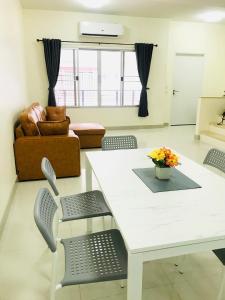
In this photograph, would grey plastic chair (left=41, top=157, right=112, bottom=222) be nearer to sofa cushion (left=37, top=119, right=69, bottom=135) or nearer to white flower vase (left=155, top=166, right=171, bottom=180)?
white flower vase (left=155, top=166, right=171, bottom=180)

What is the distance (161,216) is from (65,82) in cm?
541

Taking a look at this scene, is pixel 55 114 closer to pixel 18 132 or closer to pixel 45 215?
pixel 18 132

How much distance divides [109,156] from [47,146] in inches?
58.7

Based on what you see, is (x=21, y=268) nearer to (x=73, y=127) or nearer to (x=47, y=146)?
(x=47, y=146)

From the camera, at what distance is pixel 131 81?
646 centimetres

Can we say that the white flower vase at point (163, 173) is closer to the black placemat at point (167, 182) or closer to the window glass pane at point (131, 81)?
the black placemat at point (167, 182)

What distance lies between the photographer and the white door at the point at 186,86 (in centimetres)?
682

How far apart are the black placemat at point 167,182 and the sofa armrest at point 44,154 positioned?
1812mm

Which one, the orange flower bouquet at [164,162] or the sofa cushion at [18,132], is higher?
the orange flower bouquet at [164,162]

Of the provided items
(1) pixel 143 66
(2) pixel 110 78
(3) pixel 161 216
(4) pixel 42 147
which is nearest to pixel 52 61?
(2) pixel 110 78

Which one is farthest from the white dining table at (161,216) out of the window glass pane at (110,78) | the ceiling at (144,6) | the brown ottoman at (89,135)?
the window glass pane at (110,78)

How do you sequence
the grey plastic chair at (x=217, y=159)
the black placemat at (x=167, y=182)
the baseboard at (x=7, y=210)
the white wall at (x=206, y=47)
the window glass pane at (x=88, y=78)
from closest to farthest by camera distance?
1. the black placemat at (x=167, y=182)
2. the grey plastic chair at (x=217, y=159)
3. the baseboard at (x=7, y=210)
4. the window glass pane at (x=88, y=78)
5. the white wall at (x=206, y=47)

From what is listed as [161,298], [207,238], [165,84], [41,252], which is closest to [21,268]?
[41,252]

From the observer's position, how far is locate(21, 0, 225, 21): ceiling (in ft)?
15.8
